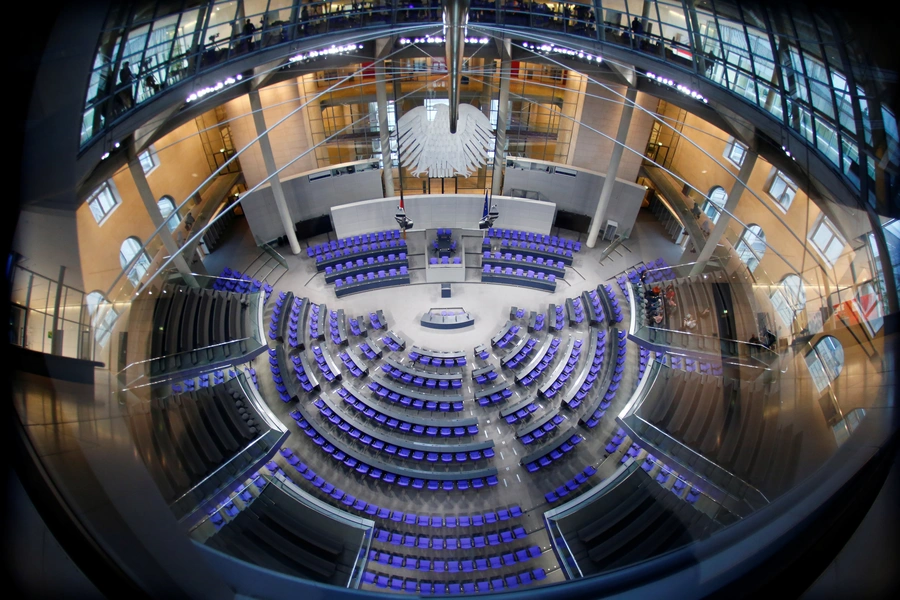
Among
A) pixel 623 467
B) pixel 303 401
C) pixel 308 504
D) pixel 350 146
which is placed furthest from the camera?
pixel 350 146

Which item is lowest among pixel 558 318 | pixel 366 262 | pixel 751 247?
pixel 558 318

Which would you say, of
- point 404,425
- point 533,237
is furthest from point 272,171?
point 533,237

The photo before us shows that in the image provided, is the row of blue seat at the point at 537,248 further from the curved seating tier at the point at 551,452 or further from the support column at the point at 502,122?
the curved seating tier at the point at 551,452

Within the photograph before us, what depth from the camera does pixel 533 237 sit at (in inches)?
716

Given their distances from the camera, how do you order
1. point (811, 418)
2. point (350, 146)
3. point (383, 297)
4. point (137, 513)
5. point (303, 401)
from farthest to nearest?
point (350, 146), point (383, 297), point (303, 401), point (811, 418), point (137, 513)

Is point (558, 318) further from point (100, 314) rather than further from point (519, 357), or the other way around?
point (100, 314)

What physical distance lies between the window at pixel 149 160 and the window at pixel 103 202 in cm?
418

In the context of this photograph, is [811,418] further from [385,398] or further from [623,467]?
[385,398]

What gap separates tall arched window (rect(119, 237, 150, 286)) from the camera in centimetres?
776

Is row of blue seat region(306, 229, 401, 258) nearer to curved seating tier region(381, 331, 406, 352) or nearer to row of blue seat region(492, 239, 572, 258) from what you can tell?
row of blue seat region(492, 239, 572, 258)

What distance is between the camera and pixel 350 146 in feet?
60.5

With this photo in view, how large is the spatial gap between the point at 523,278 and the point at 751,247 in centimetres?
682

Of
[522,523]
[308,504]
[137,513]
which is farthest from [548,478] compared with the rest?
[137,513]

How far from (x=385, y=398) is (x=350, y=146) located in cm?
987
